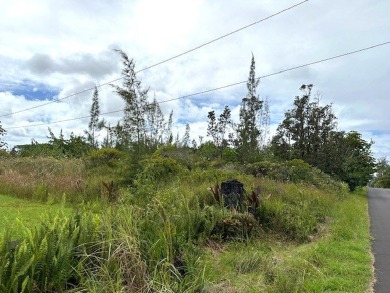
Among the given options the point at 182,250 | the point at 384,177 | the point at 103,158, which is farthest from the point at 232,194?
the point at 384,177

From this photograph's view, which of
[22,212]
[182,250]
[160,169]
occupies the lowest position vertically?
[182,250]

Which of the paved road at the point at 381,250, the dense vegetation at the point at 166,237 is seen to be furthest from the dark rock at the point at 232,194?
the paved road at the point at 381,250

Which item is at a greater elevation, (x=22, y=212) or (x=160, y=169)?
(x=160, y=169)

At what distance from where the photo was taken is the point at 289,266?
5320 millimetres

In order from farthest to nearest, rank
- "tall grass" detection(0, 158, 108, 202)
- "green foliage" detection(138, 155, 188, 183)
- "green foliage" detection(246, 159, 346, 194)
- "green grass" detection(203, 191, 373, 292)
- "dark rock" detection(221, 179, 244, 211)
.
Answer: "green foliage" detection(246, 159, 346, 194)
"green foliage" detection(138, 155, 188, 183)
"tall grass" detection(0, 158, 108, 202)
"dark rock" detection(221, 179, 244, 211)
"green grass" detection(203, 191, 373, 292)

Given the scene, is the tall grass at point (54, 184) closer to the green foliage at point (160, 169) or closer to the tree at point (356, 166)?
the green foliage at point (160, 169)

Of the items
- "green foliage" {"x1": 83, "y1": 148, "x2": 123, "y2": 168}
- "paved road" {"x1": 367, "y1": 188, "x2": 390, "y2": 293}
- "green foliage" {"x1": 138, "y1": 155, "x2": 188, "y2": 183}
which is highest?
"green foliage" {"x1": 83, "y1": 148, "x2": 123, "y2": 168}

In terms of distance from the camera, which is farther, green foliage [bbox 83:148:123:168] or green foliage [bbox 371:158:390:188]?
green foliage [bbox 371:158:390:188]

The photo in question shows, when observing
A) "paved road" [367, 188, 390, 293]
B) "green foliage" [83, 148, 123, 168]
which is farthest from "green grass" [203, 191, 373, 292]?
"green foliage" [83, 148, 123, 168]

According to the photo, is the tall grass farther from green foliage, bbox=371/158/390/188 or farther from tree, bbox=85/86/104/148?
green foliage, bbox=371/158/390/188

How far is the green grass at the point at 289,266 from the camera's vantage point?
4.67 meters

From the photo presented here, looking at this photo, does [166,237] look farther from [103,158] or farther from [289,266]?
[103,158]

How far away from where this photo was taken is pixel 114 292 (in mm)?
3809

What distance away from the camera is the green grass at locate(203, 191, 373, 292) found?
4.67 metres
